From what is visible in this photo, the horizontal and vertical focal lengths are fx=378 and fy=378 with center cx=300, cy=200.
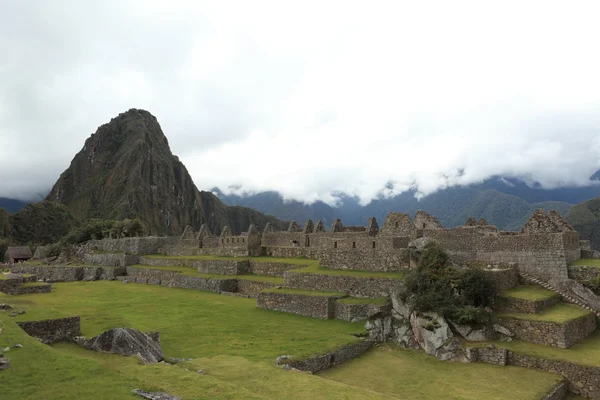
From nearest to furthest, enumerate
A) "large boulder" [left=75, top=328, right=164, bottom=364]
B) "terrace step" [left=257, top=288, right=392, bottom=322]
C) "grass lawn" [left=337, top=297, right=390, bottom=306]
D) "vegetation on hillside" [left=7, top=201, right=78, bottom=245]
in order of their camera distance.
→ "large boulder" [left=75, top=328, right=164, bottom=364] → "grass lawn" [left=337, top=297, right=390, bottom=306] → "terrace step" [left=257, top=288, right=392, bottom=322] → "vegetation on hillside" [left=7, top=201, right=78, bottom=245]

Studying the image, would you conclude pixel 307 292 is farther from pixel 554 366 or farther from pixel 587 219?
pixel 587 219

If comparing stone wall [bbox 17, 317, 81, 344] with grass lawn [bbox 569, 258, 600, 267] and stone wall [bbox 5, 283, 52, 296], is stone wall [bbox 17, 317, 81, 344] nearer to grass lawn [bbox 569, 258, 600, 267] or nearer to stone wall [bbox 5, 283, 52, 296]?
stone wall [bbox 5, 283, 52, 296]

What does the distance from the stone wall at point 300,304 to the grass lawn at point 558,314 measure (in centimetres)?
729

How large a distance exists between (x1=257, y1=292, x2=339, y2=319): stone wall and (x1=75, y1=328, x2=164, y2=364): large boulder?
8784 millimetres

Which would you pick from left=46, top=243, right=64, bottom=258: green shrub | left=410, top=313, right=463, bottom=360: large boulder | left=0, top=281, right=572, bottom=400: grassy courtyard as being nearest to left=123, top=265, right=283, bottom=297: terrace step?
left=0, top=281, right=572, bottom=400: grassy courtyard

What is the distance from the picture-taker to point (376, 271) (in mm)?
19953

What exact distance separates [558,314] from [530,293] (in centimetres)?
156

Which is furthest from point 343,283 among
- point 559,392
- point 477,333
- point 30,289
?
point 30,289

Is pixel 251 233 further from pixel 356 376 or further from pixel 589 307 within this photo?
pixel 589 307

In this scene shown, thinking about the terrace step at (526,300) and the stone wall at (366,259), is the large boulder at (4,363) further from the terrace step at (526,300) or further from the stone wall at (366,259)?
the stone wall at (366,259)

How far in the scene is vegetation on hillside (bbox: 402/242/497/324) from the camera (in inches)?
557

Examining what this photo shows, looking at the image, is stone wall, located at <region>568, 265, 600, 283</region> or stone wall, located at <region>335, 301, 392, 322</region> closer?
stone wall, located at <region>568, 265, 600, 283</region>

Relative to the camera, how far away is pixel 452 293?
1495 centimetres

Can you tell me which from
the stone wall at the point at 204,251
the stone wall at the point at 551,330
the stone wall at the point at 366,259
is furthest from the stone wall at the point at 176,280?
the stone wall at the point at 551,330
